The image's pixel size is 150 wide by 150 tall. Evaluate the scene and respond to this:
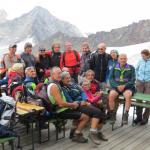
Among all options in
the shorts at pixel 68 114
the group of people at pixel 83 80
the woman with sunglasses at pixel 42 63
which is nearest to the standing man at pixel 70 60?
the group of people at pixel 83 80

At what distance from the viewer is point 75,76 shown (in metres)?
6.19

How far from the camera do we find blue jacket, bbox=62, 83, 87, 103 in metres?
4.49

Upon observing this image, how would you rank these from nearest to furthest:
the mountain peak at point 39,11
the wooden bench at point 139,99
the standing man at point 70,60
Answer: the wooden bench at point 139,99, the standing man at point 70,60, the mountain peak at point 39,11

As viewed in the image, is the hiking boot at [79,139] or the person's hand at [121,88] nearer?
the hiking boot at [79,139]

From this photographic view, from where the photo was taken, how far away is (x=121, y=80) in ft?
17.6

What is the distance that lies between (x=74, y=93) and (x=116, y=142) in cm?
92

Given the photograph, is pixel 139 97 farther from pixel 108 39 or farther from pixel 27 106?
pixel 108 39

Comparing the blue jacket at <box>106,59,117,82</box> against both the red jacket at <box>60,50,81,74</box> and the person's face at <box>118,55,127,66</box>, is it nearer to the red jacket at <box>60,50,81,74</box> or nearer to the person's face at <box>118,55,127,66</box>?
the person's face at <box>118,55,127,66</box>

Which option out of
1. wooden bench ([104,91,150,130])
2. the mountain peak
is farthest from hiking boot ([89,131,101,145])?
the mountain peak

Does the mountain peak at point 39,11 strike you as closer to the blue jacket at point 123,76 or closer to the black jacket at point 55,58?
the black jacket at point 55,58

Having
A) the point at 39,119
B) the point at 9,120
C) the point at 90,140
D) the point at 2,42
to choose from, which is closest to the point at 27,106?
the point at 39,119

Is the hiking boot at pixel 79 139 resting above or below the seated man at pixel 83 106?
below

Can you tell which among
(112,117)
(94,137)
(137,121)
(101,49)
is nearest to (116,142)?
(94,137)

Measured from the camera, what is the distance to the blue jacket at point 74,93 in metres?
4.49
